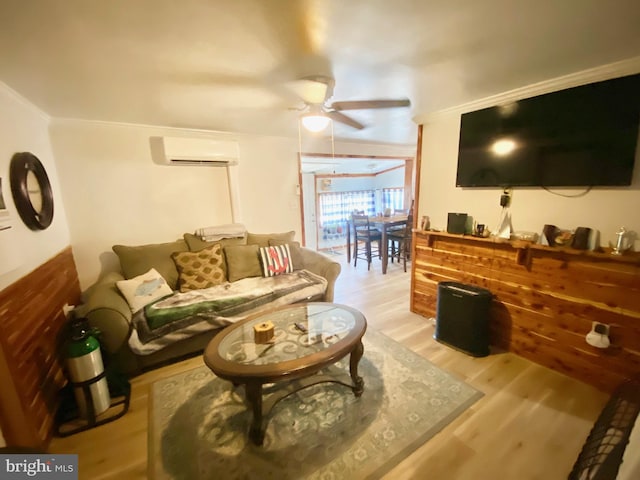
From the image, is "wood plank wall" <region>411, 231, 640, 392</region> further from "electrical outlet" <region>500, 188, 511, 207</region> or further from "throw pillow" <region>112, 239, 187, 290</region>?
"throw pillow" <region>112, 239, 187, 290</region>

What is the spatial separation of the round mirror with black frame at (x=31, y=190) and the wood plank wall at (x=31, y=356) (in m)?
0.33

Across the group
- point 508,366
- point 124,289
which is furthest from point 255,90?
point 508,366

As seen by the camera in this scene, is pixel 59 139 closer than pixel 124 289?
No

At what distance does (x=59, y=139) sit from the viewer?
2.48 m

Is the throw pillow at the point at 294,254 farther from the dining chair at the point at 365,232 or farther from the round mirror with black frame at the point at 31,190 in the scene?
the round mirror with black frame at the point at 31,190

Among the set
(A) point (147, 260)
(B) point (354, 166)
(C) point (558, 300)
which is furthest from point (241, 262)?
(B) point (354, 166)

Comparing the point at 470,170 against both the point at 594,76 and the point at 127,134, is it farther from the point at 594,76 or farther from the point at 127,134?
the point at 127,134

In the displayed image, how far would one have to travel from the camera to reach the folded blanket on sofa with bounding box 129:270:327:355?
211 centimetres

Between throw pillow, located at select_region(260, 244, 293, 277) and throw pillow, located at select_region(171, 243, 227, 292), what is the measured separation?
448 millimetres

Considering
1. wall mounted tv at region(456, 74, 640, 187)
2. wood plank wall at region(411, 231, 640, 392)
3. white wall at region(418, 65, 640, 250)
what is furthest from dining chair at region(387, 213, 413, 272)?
wall mounted tv at region(456, 74, 640, 187)

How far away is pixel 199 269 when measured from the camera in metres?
2.75

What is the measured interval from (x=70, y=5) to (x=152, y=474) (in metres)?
2.13

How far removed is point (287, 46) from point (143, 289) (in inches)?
86.3

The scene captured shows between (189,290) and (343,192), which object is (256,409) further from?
(343,192)
